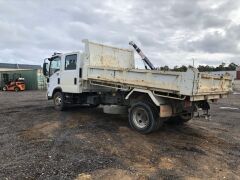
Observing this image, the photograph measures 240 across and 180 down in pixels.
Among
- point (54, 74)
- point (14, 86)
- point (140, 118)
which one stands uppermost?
point (54, 74)

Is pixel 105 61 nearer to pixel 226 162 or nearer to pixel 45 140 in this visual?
pixel 45 140

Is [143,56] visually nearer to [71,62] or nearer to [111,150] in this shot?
[71,62]

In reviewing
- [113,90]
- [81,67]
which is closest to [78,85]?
[81,67]

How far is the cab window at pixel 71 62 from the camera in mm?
12008

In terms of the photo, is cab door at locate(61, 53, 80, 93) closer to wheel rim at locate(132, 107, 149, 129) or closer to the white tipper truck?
the white tipper truck

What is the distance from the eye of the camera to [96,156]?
691 centimetres

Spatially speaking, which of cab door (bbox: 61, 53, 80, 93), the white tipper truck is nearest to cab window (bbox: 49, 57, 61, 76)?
the white tipper truck

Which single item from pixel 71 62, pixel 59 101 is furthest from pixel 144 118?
pixel 59 101

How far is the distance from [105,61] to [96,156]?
18.7ft

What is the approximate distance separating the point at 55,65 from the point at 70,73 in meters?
1.50

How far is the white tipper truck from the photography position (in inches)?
323

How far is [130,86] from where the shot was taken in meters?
9.42

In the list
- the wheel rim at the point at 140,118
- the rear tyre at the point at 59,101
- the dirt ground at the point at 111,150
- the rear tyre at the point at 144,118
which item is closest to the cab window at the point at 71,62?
the rear tyre at the point at 59,101

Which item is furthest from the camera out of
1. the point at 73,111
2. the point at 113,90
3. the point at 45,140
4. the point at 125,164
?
the point at 73,111
